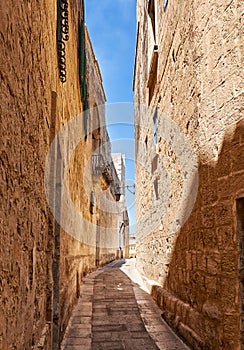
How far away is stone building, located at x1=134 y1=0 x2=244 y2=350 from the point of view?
284 centimetres

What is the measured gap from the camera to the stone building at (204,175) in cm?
284

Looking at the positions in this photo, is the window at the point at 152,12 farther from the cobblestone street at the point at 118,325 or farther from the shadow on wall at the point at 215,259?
the cobblestone street at the point at 118,325

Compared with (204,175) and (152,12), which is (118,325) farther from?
(152,12)

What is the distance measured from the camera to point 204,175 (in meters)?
3.44

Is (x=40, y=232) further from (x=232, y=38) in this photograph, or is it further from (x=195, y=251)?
(x=232, y=38)

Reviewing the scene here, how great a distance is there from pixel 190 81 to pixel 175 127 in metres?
0.92

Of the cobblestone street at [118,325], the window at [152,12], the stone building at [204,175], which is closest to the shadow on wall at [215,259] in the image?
the stone building at [204,175]

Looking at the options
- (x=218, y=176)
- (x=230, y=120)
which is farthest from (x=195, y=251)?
(x=230, y=120)

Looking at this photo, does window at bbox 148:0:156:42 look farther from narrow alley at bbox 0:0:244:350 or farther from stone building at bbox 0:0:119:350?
stone building at bbox 0:0:119:350

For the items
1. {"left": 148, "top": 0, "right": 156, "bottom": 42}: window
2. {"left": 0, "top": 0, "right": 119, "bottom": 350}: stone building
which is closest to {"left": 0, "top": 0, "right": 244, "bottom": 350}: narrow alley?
{"left": 0, "top": 0, "right": 119, "bottom": 350}: stone building

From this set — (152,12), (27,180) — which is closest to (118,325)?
(27,180)

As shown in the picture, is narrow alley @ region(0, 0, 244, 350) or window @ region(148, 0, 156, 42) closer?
narrow alley @ region(0, 0, 244, 350)

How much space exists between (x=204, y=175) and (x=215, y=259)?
2.63 ft

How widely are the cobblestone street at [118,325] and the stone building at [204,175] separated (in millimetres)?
225
